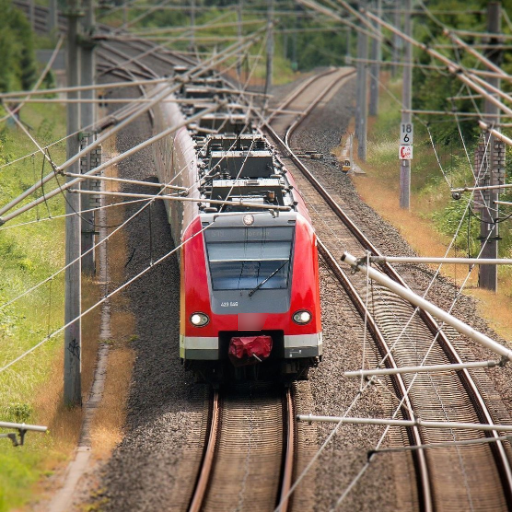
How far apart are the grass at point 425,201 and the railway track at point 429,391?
1.91 metres

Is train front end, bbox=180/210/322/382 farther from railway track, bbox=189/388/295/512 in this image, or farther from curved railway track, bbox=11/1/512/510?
curved railway track, bbox=11/1/512/510

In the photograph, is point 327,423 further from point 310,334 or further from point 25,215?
point 25,215

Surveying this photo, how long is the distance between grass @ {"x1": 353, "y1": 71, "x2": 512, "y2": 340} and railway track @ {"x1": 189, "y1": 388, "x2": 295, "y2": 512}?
6742 millimetres

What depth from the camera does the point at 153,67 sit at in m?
53.9

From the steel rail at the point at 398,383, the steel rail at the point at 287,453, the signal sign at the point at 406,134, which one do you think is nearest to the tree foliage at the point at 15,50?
the steel rail at the point at 398,383

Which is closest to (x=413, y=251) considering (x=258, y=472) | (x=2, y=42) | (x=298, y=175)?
(x=298, y=175)

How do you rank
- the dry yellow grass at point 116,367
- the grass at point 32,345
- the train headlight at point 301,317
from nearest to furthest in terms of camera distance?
the grass at point 32,345
the dry yellow grass at point 116,367
the train headlight at point 301,317

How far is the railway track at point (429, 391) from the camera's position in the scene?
42.1 ft

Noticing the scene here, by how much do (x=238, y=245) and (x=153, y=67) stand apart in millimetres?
39726

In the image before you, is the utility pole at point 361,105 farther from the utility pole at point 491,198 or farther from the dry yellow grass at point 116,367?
the utility pole at point 491,198

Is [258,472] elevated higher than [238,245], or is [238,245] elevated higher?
[238,245]

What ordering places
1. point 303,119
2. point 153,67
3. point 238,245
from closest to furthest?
point 238,245, point 303,119, point 153,67

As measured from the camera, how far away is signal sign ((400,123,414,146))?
28.9m

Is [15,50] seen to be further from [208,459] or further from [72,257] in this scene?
[208,459]
